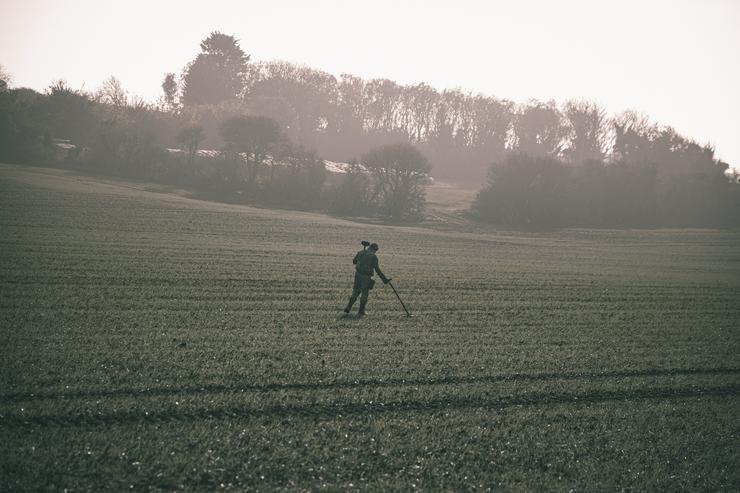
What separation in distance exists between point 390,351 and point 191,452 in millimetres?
6990

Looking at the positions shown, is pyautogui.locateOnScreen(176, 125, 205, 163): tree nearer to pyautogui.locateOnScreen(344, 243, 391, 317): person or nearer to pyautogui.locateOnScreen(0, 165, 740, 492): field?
pyautogui.locateOnScreen(0, 165, 740, 492): field

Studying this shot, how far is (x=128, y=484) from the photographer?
840 cm

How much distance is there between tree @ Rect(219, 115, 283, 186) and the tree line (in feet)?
0.37

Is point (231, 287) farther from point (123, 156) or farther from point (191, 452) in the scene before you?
point (123, 156)

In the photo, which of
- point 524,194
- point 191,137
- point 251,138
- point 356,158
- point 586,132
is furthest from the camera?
point 586,132

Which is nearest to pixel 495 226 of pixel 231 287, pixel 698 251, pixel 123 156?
pixel 698 251

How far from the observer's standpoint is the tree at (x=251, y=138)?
70250mm

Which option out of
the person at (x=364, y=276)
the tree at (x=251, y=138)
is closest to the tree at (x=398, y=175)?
the tree at (x=251, y=138)

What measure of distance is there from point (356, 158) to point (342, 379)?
70.2 metres

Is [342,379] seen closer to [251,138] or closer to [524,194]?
[251,138]

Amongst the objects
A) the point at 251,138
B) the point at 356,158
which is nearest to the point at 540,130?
the point at 356,158

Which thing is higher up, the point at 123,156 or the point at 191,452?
the point at 123,156

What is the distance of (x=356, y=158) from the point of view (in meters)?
82.1

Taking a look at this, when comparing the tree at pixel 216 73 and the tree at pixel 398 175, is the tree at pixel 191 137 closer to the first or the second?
the tree at pixel 398 175
